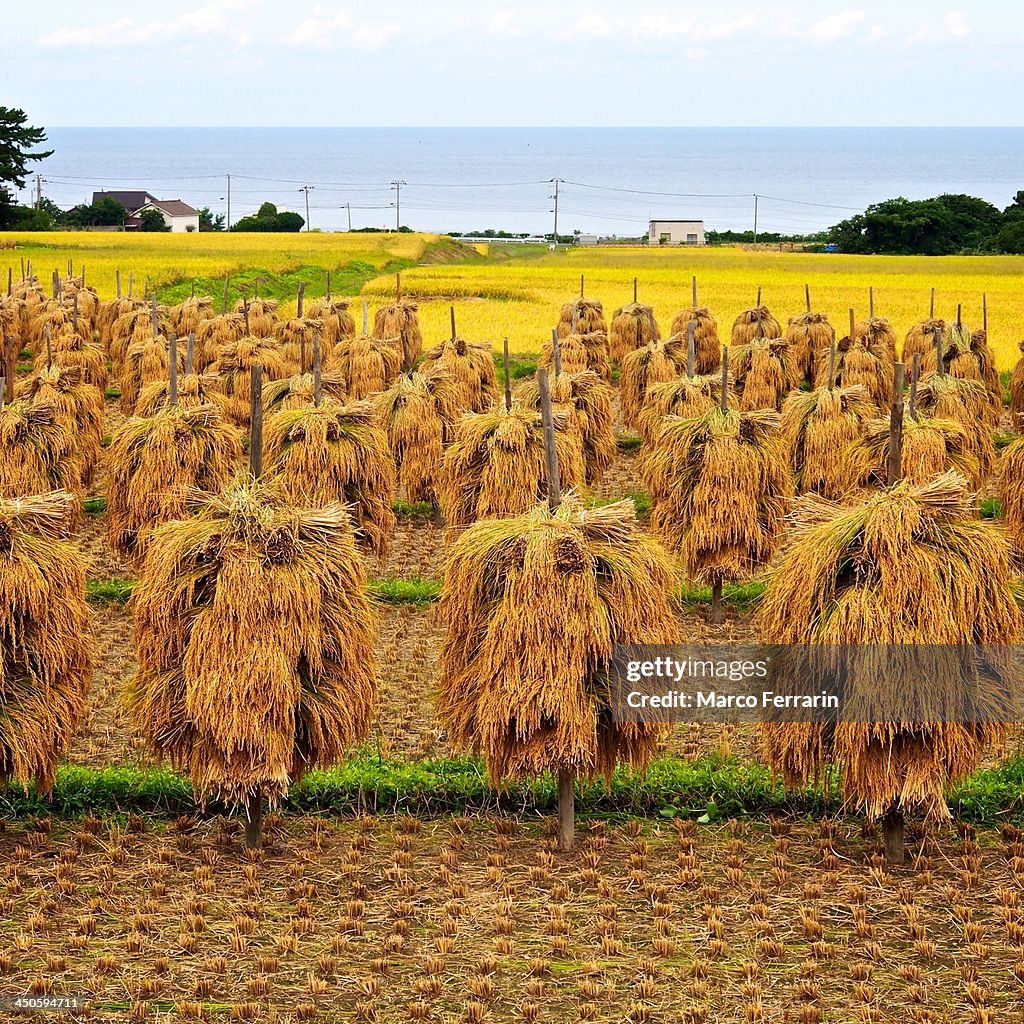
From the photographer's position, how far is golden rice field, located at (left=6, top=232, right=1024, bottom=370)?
1943 inches

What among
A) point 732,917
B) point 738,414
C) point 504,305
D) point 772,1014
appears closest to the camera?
point 772,1014

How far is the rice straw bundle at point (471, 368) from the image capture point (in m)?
28.6

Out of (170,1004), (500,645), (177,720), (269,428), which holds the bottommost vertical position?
(170,1004)

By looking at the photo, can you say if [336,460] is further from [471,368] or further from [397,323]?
[397,323]

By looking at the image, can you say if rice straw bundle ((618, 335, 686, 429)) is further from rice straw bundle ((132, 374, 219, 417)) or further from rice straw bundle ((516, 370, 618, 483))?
rice straw bundle ((132, 374, 219, 417))

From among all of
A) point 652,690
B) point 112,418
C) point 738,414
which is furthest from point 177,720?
point 112,418

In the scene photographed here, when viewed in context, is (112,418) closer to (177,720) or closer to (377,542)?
(377,542)

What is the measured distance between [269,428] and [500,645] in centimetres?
973

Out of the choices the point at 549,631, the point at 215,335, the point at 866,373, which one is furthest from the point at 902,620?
the point at 215,335

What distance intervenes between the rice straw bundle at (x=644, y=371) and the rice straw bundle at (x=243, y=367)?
8.23 metres

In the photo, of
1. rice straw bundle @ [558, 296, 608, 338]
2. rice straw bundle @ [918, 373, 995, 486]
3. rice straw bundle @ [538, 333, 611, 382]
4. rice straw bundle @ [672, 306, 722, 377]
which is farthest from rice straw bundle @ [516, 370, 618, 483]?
rice straw bundle @ [558, 296, 608, 338]

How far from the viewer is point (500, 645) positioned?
12.2 meters

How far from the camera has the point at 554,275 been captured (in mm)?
65062

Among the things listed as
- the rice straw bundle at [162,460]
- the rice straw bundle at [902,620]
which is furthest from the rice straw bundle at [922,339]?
the rice straw bundle at [902,620]
